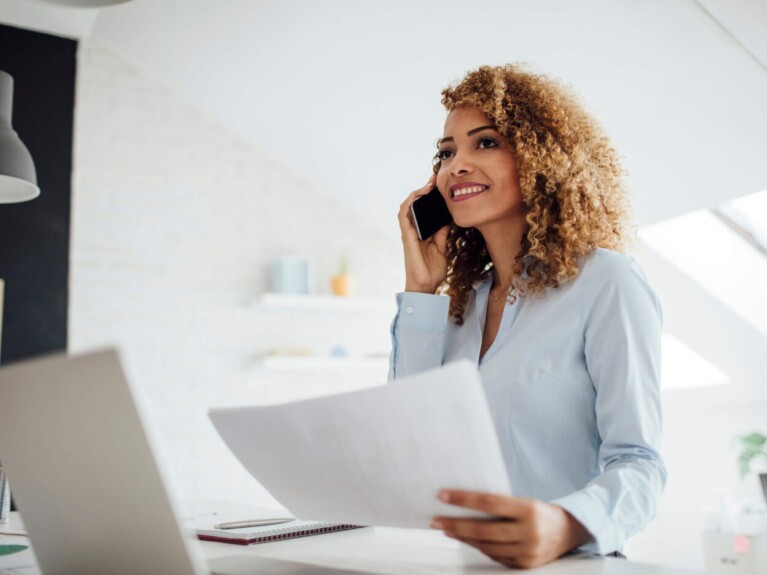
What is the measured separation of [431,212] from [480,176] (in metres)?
0.27

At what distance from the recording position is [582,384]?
4.25 ft

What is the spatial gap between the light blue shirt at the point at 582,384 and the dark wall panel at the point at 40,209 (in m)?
3.07

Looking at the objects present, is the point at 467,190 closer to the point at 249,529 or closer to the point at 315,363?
the point at 249,529

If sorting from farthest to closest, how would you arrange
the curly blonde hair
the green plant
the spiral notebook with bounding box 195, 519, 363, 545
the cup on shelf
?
the cup on shelf → the green plant → the curly blonde hair → the spiral notebook with bounding box 195, 519, 363, 545

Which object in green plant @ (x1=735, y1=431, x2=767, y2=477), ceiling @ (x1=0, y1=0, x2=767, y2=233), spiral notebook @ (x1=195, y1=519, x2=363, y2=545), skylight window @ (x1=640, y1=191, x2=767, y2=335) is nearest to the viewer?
spiral notebook @ (x1=195, y1=519, x2=363, y2=545)

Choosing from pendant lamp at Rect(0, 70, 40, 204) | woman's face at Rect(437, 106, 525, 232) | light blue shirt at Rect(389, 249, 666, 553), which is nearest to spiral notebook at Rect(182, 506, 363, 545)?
light blue shirt at Rect(389, 249, 666, 553)

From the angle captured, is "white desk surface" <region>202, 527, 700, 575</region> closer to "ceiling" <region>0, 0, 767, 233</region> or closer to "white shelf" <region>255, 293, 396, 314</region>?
"ceiling" <region>0, 0, 767, 233</region>

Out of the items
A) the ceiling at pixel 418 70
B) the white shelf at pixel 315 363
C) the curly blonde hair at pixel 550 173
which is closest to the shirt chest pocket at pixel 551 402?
the curly blonde hair at pixel 550 173

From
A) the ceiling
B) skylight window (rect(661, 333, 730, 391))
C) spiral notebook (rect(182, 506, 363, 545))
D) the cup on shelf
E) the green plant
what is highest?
the ceiling

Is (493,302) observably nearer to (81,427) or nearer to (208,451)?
(81,427)

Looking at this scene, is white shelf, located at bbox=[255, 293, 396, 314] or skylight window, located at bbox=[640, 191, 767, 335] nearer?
skylight window, located at bbox=[640, 191, 767, 335]

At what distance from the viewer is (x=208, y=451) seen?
4.16 metres

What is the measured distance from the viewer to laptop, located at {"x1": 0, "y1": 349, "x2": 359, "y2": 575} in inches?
26.5

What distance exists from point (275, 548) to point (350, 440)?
0.38 m
